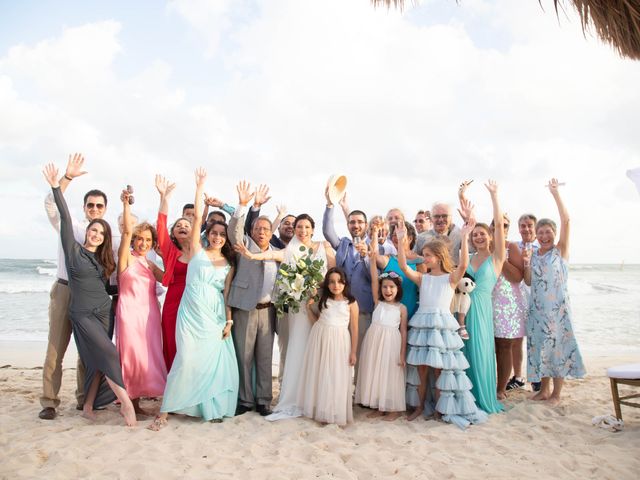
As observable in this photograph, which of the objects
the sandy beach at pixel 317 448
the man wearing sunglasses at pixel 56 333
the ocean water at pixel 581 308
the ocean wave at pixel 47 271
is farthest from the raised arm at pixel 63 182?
the ocean wave at pixel 47 271

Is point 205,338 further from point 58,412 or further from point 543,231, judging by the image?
point 543,231

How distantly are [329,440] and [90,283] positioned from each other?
281cm

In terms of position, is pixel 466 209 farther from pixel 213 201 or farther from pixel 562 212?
pixel 213 201

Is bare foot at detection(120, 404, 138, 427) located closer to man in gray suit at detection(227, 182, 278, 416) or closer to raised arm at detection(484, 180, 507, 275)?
man in gray suit at detection(227, 182, 278, 416)

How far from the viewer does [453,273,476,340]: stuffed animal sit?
17.0 ft

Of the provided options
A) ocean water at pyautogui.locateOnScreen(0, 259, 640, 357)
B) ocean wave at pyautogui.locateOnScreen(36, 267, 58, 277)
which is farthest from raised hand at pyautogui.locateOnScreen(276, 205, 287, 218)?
ocean wave at pyautogui.locateOnScreen(36, 267, 58, 277)

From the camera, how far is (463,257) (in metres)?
4.97

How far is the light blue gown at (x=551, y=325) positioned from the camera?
546 cm

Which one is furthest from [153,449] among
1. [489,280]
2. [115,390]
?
[489,280]

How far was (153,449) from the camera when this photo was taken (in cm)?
405

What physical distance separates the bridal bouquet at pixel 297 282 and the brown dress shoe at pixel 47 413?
2.56 metres

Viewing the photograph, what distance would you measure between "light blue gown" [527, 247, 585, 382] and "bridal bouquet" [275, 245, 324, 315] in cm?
268

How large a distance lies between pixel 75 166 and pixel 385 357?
12.3 ft

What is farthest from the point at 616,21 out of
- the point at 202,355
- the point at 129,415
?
the point at 129,415
